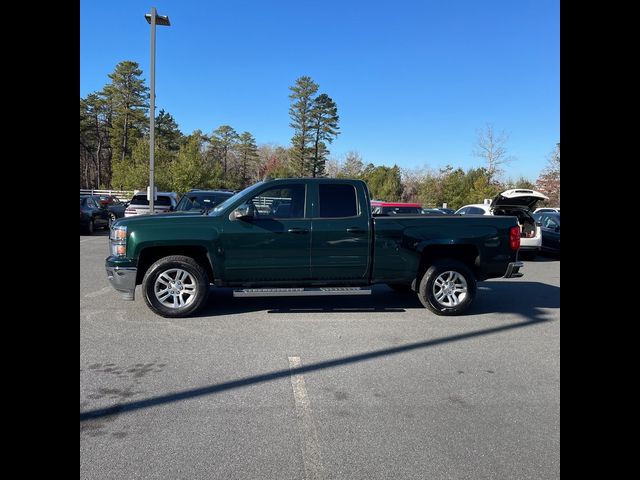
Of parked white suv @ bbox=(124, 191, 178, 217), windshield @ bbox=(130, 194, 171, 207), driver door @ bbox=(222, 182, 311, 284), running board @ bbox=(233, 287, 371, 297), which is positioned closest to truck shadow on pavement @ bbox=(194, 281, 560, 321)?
running board @ bbox=(233, 287, 371, 297)

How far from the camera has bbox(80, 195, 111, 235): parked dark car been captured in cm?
1809

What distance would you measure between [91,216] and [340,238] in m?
15.9

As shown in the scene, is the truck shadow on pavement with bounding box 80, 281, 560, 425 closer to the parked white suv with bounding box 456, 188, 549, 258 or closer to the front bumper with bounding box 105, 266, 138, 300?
the front bumper with bounding box 105, 266, 138, 300

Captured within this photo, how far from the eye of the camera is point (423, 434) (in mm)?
3107

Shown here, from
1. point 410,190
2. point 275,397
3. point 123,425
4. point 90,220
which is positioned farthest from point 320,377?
point 410,190

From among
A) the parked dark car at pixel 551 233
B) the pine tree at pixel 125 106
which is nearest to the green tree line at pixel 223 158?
the pine tree at pixel 125 106

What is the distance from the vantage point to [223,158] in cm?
6512

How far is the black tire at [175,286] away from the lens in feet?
19.7

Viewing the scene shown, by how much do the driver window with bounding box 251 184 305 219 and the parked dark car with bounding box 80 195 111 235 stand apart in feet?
44.1

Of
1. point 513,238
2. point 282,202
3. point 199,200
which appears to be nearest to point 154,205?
point 199,200

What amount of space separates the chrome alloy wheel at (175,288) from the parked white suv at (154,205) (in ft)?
39.1

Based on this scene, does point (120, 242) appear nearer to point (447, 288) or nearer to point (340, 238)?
point (340, 238)
